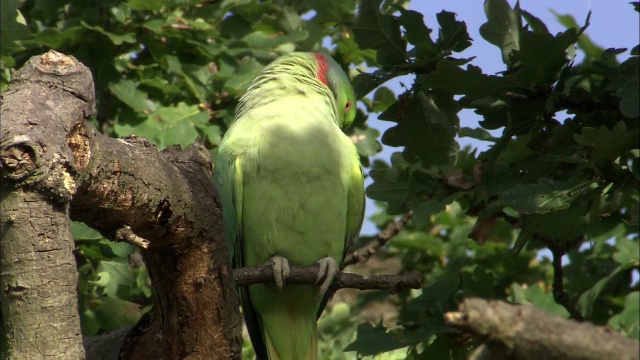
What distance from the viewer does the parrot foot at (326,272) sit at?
3754 mm

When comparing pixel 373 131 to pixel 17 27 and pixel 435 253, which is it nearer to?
pixel 435 253

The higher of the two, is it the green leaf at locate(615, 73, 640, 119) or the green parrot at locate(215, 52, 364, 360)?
the green leaf at locate(615, 73, 640, 119)

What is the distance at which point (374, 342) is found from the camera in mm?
3836

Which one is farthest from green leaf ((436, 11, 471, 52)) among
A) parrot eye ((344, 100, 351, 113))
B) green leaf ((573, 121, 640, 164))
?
parrot eye ((344, 100, 351, 113))

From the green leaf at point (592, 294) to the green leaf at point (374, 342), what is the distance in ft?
4.52

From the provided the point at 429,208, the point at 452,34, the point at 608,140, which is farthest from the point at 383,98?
the point at 608,140

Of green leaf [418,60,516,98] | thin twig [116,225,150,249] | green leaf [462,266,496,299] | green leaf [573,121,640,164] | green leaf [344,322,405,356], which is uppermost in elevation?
green leaf [418,60,516,98]

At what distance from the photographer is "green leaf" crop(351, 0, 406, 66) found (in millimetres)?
3643

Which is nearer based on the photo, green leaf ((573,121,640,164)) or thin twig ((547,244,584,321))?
green leaf ((573,121,640,164))

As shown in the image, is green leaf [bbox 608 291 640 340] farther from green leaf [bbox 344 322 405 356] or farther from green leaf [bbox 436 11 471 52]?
green leaf [bbox 436 11 471 52]

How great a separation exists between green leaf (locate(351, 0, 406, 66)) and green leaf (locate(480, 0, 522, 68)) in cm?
34

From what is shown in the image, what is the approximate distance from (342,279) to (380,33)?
100cm

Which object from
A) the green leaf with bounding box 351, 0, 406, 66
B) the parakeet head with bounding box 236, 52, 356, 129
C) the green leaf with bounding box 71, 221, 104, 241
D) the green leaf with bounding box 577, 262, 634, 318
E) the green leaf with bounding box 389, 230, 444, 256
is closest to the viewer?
the green leaf with bounding box 351, 0, 406, 66

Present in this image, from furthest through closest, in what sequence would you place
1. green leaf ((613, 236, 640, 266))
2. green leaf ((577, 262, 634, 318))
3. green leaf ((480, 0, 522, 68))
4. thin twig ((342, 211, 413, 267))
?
thin twig ((342, 211, 413, 267)) → green leaf ((613, 236, 640, 266)) → green leaf ((577, 262, 634, 318)) → green leaf ((480, 0, 522, 68))
